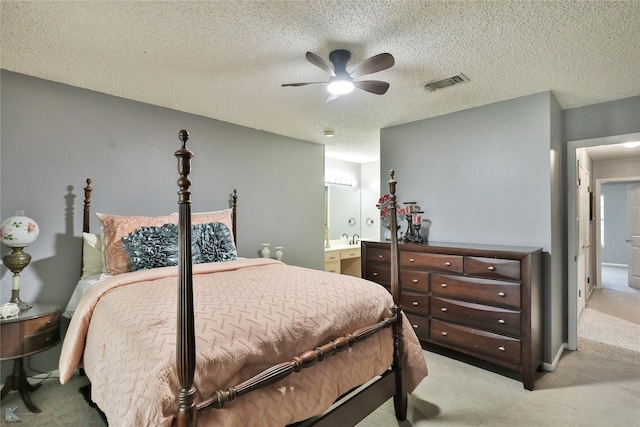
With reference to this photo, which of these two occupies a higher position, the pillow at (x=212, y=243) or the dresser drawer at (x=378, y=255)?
the pillow at (x=212, y=243)

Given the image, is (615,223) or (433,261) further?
(615,223)

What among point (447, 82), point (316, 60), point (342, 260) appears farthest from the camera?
point (342, 260)

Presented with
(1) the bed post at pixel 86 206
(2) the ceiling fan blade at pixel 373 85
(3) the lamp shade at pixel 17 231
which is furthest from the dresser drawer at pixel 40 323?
(2) the ceiling fan blade at pixel 373 85

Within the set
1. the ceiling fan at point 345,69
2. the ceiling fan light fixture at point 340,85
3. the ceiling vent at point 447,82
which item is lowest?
the ceiling fan light fixture at point 340,85

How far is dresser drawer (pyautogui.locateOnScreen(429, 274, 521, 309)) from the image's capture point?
252 centimetres

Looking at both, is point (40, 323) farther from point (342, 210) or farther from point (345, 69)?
point (342, 210)

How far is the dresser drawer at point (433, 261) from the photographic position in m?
2.79

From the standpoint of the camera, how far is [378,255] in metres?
3.40

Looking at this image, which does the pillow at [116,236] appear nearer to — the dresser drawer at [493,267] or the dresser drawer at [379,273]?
the dresser drawer at [379,273]

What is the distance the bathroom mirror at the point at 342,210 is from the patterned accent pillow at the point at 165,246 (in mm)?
3165

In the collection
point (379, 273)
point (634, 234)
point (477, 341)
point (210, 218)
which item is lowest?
point (477, 341)

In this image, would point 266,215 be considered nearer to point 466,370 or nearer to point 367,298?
point 367,298

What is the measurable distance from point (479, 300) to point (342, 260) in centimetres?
300

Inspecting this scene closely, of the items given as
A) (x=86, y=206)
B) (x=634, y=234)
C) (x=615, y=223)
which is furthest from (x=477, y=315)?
(x=615, y=223)
